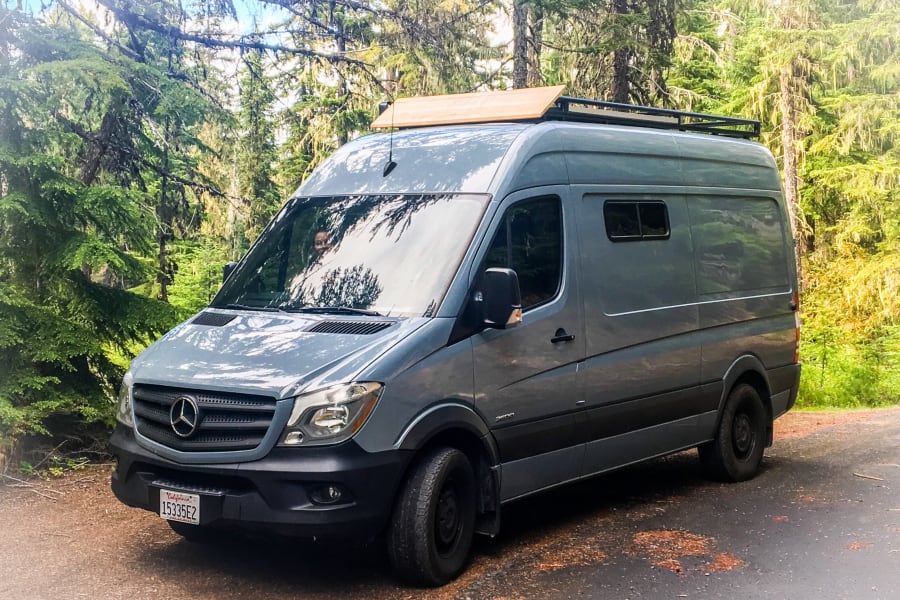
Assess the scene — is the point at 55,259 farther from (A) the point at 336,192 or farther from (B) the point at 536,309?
(B) the point at 536,309

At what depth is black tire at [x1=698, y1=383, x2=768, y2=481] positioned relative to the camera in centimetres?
881

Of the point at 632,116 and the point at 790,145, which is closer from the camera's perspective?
the point at 632,116

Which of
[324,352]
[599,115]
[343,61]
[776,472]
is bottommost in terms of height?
[776,472]

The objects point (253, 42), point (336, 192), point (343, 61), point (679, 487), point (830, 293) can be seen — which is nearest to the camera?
point (336, 192)

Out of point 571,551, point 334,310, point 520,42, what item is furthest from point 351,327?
point 520,42

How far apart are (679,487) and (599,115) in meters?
3.21

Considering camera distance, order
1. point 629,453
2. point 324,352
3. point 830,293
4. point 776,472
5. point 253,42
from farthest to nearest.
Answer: point 830,293, point 253,42, point 776,472, point 629,453, point 324,352

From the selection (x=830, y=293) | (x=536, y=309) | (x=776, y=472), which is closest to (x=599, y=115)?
(x=536, y=309)

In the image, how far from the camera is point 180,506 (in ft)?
18.6

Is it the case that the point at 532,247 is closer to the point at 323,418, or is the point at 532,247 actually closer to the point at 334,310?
the point at 334,310

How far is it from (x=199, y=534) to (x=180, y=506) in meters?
1.07

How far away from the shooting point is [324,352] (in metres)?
5.66

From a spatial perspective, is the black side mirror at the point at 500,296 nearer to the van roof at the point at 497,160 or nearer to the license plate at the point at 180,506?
the van roof at the point at 497,160

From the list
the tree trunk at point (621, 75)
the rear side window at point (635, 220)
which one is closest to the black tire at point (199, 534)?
the rear side window at point (635, 220)
